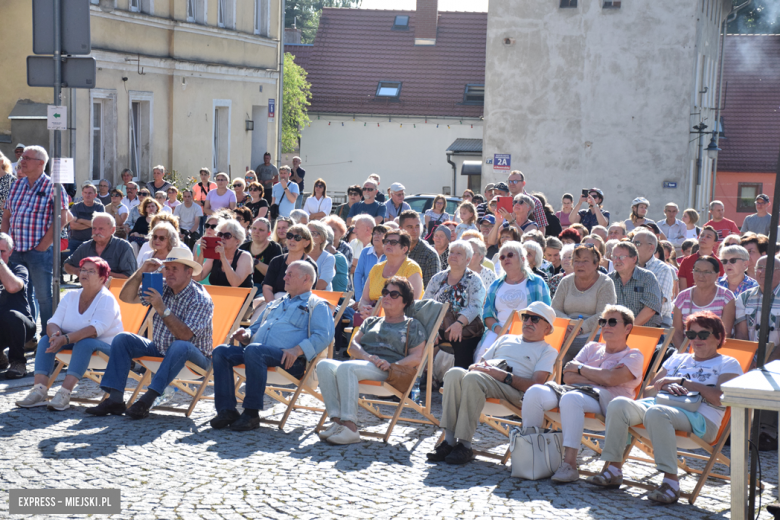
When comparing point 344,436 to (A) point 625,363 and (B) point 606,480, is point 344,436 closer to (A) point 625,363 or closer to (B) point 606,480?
(B) point 606,480

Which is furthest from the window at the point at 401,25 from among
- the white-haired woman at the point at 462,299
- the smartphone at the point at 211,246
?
the white-haired woman at the point at 462,299

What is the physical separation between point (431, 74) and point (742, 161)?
1262cm

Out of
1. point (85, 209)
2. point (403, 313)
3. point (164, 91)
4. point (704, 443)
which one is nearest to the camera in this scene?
point (704, 443)

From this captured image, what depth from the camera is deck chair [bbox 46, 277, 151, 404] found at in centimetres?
794

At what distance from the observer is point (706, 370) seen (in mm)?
6488

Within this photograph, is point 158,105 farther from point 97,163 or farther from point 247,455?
point 247,455

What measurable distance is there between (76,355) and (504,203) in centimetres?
612

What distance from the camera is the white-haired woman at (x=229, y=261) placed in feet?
30.8

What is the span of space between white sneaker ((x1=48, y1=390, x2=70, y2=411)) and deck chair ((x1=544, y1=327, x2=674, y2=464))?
3.81 m

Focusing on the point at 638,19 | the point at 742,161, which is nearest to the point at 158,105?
the point at 638,19

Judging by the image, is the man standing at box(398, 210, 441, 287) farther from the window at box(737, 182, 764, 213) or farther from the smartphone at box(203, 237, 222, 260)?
the window at box(737, 182, 764, 213)

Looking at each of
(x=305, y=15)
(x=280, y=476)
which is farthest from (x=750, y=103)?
(x=305, y=15)

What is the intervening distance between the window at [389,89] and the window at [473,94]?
2.63 meters

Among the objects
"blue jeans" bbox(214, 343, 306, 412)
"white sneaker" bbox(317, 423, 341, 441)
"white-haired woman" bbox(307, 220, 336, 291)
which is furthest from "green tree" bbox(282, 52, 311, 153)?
"white sneaker" bbox(317, 423, 341, 441)
